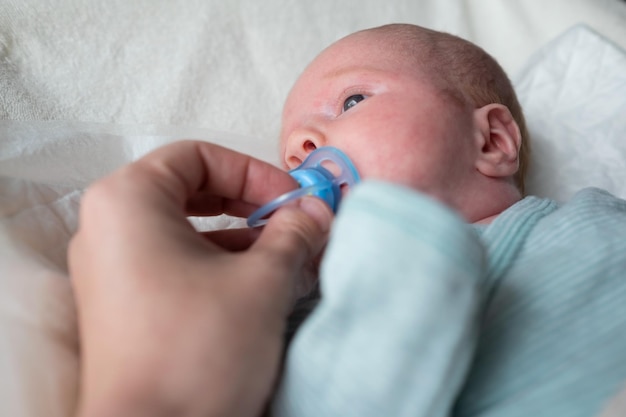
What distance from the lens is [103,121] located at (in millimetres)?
1171

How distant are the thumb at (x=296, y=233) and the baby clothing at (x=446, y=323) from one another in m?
0.07

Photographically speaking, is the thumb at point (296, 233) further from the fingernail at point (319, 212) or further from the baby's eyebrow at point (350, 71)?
the baby's eyebrow at point (350, 71)

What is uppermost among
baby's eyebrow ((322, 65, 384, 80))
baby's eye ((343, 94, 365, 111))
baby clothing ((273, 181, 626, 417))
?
baby's eyebrow ((322, 65, 384, 80))

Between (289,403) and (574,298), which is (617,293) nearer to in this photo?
(574,298)

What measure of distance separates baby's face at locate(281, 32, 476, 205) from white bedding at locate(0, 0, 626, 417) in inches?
8.8

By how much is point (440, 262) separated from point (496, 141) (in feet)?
1.73

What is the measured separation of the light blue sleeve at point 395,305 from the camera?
0.50 meters

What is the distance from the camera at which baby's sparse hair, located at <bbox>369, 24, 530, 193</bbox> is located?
0.97 meters

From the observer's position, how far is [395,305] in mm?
508

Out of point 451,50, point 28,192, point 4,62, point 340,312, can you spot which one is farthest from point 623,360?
point 4,62

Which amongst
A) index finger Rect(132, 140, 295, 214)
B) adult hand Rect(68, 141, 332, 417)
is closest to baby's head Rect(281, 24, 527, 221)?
index finger Rect(132, 140, 295, 214)

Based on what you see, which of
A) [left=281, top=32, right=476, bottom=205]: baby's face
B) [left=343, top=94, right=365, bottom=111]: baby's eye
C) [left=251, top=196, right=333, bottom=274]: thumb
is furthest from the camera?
[left=343, top=94, right=365, bottom=111]: baby's eye

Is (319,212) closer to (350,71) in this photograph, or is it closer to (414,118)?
(414,118)

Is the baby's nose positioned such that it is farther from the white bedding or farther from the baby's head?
the white bedding
